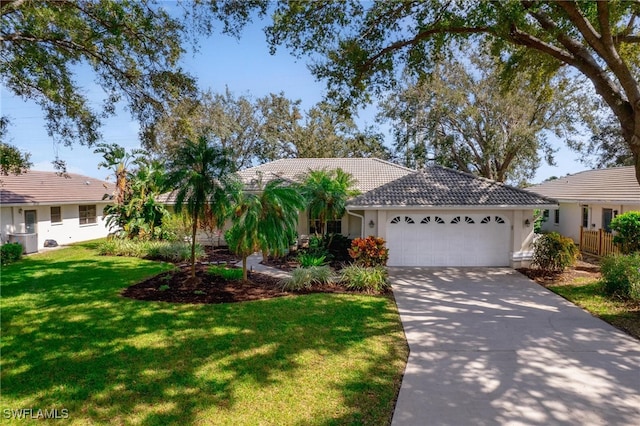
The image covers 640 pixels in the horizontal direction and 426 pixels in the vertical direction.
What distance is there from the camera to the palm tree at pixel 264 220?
33.0 feet

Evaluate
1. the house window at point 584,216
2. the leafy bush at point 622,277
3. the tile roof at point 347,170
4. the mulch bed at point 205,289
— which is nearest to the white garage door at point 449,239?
the leafy bush at point 622,277

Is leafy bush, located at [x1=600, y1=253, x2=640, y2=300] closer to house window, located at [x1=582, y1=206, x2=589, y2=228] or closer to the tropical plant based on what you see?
the tropical plant

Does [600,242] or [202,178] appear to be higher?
[202,178]

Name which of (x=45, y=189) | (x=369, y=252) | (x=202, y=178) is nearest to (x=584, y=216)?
(x=369, y=252)

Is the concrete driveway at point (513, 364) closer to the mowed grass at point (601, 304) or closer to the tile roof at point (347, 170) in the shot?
the mowed grass at point (601, 304)

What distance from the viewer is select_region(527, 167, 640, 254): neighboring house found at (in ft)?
52.0

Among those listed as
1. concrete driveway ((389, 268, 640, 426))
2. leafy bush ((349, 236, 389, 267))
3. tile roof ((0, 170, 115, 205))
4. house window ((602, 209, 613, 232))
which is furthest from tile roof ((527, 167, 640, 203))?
tile roof ((0, 170, 115, 205))

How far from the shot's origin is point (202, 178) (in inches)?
371

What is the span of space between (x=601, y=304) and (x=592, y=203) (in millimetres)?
11234

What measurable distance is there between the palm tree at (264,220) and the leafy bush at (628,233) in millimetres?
12713

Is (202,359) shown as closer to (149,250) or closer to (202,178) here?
(202,178)

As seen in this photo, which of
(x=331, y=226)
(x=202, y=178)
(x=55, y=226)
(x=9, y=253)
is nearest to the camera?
(x=202, y=178)

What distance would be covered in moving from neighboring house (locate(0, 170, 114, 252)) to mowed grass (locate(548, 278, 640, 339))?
19.7 m

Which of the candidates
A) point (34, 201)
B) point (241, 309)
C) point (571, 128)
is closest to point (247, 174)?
point (34, 201)
